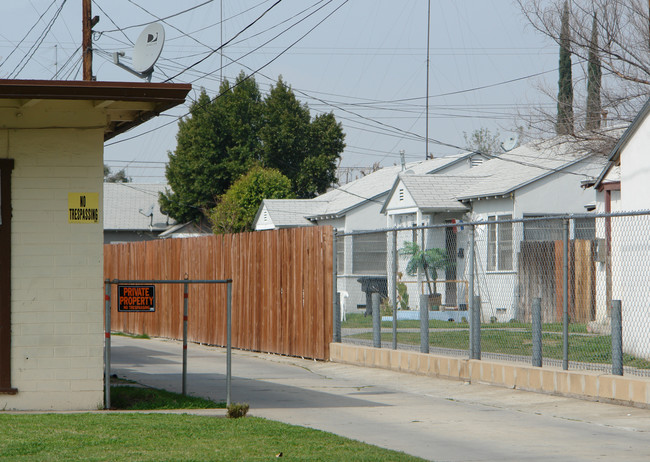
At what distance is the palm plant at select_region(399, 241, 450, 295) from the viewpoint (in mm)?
14587

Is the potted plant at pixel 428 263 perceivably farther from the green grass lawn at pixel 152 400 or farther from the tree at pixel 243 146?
the tree at pixel 243 146

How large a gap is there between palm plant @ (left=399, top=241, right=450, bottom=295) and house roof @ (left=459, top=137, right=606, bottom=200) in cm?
1230

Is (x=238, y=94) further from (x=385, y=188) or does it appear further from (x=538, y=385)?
(x=538, y=385)

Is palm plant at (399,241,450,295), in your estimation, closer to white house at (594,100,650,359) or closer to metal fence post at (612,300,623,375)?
white house at (594,100,650,359)

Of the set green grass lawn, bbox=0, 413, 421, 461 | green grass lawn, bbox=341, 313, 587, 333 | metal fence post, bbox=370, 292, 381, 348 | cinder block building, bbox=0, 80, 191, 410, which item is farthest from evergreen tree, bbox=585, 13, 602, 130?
green grass lawn, bbox=0, 413, 421, 461

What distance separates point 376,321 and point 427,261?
4.73ft

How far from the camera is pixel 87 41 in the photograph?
925 inches

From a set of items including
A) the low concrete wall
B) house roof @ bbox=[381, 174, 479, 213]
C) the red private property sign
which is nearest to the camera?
the red private property sign

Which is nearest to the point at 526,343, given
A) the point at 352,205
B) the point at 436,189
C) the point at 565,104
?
the point at 565,104

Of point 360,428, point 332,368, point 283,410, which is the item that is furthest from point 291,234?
point 360,428

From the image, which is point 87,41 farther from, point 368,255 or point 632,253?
point 632,253

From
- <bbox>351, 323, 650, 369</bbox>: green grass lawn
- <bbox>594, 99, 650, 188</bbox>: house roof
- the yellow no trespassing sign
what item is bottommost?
<bbox>351, 323, 650, 369</bbox>: green grass lawn

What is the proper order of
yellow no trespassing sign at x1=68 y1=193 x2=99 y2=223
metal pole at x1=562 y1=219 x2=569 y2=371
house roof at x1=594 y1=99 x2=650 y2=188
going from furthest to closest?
house roof at x1=594 y1=99 x2=650 y2=188 → metal pole at x1=562 y1=219 x2=569 y2=371 → yellow no trespassing sign at x1=68 y1=193 x2=99 y2=223

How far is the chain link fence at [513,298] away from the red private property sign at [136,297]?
448 centimetres
